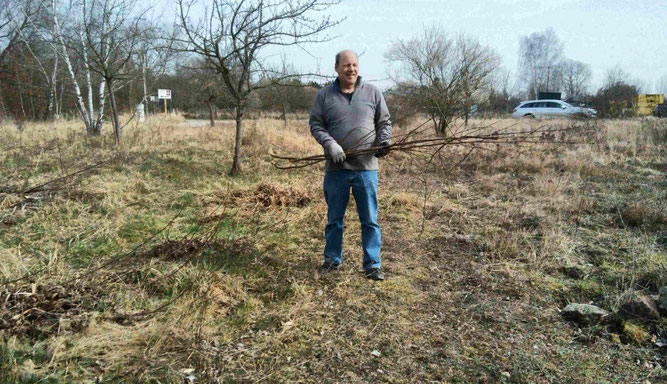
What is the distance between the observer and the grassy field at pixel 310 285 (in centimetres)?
226

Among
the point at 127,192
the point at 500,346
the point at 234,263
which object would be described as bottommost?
the point at 500,346

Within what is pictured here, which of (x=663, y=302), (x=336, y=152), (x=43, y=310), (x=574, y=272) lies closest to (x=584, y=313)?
(x=663, y=302)

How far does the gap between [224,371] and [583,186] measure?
6.78 metres

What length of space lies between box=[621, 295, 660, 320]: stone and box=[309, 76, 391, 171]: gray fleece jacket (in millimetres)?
2006

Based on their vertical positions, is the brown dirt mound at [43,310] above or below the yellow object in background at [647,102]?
below

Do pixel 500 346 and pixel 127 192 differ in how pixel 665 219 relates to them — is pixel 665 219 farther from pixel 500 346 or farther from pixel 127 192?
pixel 127 192

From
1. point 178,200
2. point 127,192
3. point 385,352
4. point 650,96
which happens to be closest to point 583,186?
point 385,352

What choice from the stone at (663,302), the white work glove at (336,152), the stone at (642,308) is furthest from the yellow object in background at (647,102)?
the white work glove at (336,152)

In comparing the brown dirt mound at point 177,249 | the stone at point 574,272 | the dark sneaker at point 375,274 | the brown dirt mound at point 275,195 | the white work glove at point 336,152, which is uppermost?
the white work glove at point 336,152

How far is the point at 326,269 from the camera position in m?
3.48

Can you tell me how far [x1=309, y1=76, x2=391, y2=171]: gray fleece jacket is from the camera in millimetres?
3205

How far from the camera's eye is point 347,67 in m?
3.16

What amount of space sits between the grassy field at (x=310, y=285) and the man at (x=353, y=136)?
456 mm

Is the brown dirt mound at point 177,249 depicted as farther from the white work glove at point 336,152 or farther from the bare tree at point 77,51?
the bare tree at point 77,51
